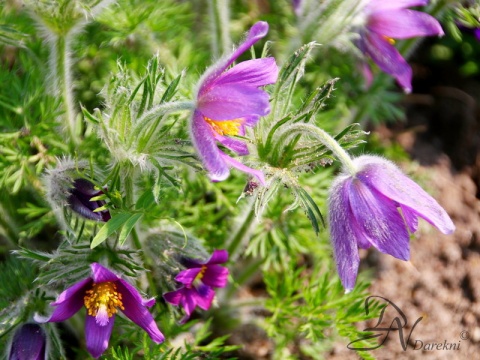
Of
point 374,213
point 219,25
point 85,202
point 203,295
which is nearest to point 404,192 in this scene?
point 374,213

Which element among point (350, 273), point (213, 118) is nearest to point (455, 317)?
point (350, 273)

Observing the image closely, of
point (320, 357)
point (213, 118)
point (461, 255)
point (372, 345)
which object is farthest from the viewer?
point (461, 255)

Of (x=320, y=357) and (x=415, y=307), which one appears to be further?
(x=415, y=307)

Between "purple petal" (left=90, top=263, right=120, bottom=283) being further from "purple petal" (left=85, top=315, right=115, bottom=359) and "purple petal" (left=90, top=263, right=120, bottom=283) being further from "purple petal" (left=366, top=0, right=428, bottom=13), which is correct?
"purple petal" (left=366, top=0, right=428, bottom=13)

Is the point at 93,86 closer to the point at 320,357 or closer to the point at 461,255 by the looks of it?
the point at 320,357

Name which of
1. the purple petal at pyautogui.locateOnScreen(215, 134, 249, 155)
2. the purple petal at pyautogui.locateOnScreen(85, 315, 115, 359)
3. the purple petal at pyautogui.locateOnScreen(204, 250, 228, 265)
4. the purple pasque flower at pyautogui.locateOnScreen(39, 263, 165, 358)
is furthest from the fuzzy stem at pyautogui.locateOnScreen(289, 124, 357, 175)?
the purple petal at pyautogui.locateOnScreen(85, 315, 115, 359)

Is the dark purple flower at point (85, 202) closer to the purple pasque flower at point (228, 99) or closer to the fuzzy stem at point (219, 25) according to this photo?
the purple pasque flower at point (228, 99)

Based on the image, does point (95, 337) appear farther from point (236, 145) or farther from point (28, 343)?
point (236, 145)
